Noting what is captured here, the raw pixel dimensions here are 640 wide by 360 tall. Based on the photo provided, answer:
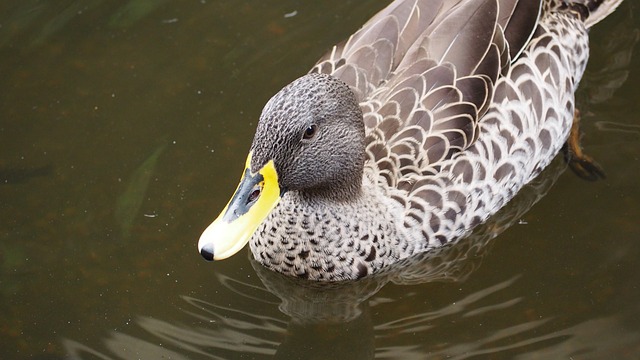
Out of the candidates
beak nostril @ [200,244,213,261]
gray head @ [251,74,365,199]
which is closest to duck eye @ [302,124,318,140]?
gray head @ [251,74,365,199]

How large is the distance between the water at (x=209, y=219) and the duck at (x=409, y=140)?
0.22 m

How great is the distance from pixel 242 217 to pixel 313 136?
56 centimetres

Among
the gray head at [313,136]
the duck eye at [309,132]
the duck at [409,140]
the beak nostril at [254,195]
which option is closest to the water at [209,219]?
the duck at [409,140]

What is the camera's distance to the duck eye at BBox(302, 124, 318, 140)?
529cm

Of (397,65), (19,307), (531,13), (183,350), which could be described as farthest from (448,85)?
(19,307)

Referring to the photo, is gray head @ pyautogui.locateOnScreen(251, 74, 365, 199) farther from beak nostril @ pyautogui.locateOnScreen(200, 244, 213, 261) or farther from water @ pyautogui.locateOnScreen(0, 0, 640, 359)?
water @ pyautogui.locateOnScreen(0, 0, 640, 359)

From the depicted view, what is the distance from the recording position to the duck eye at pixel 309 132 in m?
5.29

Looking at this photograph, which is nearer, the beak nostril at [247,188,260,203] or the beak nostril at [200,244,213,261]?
the beak nostril at [200,244,213,261]

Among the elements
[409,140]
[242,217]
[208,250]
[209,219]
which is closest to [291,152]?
[242,217]

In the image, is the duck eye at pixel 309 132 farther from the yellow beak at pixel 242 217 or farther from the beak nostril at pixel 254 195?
the beak nostril at pixel 254 195

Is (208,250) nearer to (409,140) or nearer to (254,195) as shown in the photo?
(254,195)

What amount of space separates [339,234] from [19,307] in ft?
5.89

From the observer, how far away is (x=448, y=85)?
19.1ft

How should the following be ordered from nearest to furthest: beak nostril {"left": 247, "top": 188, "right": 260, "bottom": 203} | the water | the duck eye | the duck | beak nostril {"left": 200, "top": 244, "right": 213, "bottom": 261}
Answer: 1. beak nostril {"left": 200, "top": 244, "right": 213, "bottom": 261}
2. beak nostril {"left": 247, "top": 188, "right": 260, "bottom": 203}
3. the duck eye
4. the duck
5. the water
